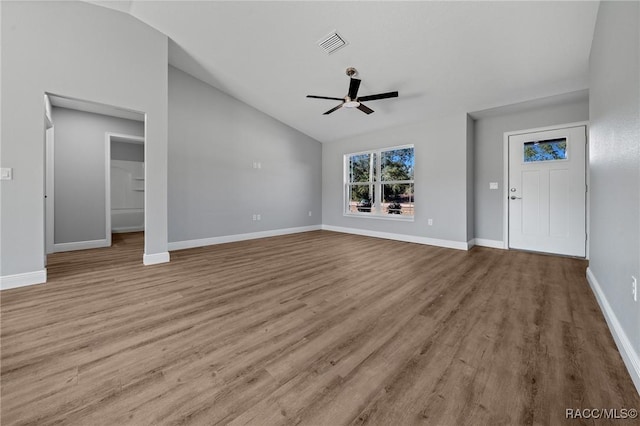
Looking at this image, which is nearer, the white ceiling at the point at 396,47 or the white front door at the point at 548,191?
the white ceiling at the point at 396,47

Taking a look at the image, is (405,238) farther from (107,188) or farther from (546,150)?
(107,188)

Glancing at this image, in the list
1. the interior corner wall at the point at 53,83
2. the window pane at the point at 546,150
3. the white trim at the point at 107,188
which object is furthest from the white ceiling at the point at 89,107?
the window pane at the point at 546,150

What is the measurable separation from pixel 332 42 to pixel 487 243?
171 inches

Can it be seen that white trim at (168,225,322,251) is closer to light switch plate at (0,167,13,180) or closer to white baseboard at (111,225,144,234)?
light switch plate at (0,167,13,180)

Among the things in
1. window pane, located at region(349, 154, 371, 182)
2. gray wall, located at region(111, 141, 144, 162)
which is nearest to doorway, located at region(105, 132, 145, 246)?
gray wall, located at region(111, 141, 144, 162)

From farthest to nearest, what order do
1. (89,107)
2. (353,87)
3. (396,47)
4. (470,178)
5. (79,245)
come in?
(470,178)
(79,245)
(89,107)
(353,87)
(396,47)

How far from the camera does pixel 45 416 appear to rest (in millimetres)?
1057

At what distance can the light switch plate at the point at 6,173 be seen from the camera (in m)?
2.55

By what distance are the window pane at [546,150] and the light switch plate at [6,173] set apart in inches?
273

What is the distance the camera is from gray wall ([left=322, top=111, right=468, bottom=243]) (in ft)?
14.9

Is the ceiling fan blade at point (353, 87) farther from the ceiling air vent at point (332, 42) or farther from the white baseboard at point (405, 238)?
the white baseboard at point (405, 238)

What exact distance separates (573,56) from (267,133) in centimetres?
506

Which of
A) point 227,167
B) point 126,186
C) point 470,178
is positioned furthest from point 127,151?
point 470,178

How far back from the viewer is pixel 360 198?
20.7 ft
